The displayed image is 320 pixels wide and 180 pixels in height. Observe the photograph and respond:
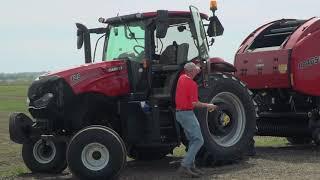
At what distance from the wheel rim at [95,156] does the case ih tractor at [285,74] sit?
4651mm

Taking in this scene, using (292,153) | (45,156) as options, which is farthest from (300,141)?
(45,156)

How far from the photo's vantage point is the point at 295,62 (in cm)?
1182

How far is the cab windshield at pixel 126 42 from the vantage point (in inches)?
393

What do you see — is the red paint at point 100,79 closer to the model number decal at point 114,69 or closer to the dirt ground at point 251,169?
the model number decal at point 114,69

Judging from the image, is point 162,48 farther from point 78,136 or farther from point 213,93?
point 78,136

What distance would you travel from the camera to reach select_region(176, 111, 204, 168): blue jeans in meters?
9.06

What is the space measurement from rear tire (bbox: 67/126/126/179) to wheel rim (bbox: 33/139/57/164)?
1.42 meters

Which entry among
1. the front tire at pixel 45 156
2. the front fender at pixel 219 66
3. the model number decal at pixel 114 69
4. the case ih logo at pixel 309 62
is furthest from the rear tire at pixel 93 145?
the case ih logo at pixel 309 62

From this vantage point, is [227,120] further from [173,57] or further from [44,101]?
[44,101]

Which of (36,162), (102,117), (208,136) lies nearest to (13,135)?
(36,162)

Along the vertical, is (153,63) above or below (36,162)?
above

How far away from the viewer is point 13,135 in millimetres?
9914

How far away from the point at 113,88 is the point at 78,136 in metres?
1.20

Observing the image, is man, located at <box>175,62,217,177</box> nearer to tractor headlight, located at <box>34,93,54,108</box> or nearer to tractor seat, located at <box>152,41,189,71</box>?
tractor seat, located at <box>152,41,189,71</box>
